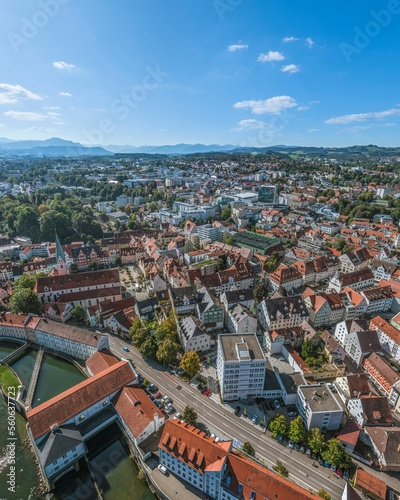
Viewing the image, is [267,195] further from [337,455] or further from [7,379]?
[7,379]

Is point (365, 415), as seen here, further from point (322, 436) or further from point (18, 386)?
point (18, 386)

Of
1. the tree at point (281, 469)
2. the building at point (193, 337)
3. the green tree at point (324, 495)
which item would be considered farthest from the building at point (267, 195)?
the green tree at point (324, 495)

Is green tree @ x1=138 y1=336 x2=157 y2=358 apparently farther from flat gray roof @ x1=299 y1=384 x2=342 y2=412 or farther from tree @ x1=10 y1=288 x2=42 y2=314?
tree @ x1=10 y1=288 x2=42 y2=314

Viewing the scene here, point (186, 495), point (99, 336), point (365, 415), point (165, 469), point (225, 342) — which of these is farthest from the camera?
point (99, 336)

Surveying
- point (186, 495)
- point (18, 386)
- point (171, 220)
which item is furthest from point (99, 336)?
point (171, 220)

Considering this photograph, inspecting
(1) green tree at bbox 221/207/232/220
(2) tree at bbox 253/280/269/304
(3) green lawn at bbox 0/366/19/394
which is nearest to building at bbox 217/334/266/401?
(2) tree at bbox 253/280/269/304

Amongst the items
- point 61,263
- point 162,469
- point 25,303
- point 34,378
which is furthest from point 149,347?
point 61,263

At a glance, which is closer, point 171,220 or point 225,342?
point 225,342
